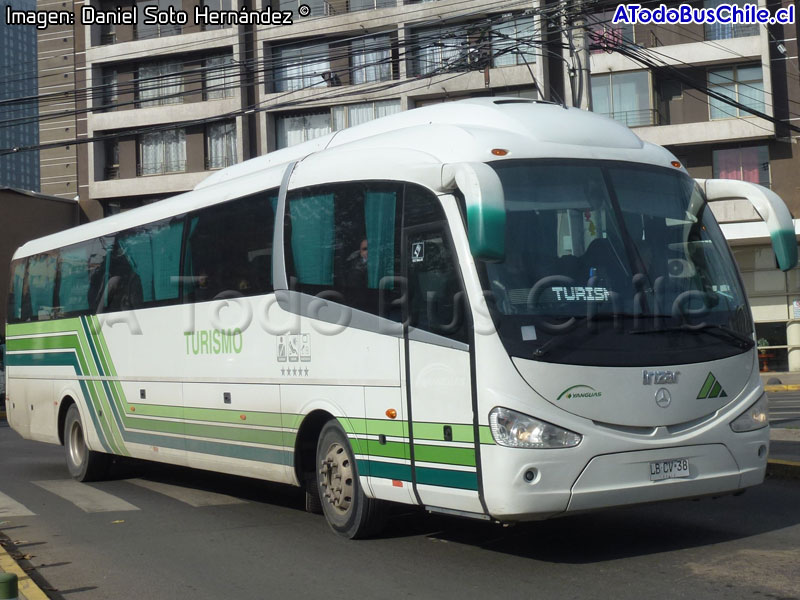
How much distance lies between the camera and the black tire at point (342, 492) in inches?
334

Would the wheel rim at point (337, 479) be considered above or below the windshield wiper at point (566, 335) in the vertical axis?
below

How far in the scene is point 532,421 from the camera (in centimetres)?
700

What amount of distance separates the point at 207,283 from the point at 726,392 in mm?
5676

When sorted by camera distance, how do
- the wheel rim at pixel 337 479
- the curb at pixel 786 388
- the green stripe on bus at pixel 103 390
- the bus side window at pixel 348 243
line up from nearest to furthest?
the bus side window at pixel 348 243 < the wheel rim at pixel 337 479 < the green stripe on bus at pixel 103 390 < the curb at pixel 786 388

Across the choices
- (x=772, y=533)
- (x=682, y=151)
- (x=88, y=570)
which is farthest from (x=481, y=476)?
(x=682, y=151)

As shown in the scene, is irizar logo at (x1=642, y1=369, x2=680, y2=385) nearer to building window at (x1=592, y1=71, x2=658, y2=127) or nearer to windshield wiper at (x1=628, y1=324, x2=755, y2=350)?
windshield wiper at (x1=628, y1=324, x2=755, y2=350)

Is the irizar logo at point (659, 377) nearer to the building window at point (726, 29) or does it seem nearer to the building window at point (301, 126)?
the building window at point (726, 29)

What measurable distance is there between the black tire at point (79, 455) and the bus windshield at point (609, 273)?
8.77m

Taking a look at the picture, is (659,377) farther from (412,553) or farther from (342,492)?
(342,492)

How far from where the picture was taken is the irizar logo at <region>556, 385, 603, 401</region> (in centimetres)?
708

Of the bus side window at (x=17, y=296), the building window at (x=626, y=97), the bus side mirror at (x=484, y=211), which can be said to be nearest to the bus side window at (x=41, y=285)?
the bus side window at (x=17, y=296)

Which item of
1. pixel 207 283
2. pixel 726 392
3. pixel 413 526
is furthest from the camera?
pixel 207 283

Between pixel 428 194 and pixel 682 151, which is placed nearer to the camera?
pixel 428 194

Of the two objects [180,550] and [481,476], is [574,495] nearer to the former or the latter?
[481,476]
